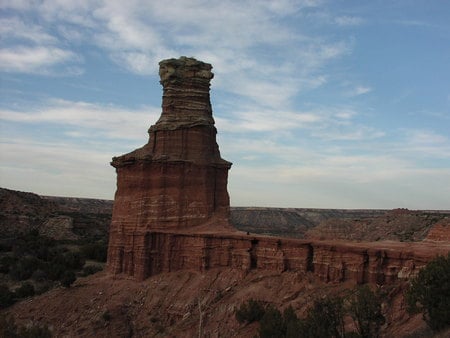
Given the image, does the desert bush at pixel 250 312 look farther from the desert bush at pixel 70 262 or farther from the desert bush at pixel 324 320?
the desert bush at pixel 70 262

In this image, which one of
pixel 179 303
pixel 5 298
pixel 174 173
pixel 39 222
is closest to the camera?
pixel 179 303

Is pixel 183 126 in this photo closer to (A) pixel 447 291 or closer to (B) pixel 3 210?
(A) pixel 447 291

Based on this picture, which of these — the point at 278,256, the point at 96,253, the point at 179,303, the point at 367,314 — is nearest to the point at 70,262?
the point at 96,253

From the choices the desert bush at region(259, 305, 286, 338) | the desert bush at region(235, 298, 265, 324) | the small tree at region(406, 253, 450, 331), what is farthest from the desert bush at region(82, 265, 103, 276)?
the small tree at region(406, 253, 450, 331)

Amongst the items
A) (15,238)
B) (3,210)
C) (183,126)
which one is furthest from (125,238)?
(3,210)

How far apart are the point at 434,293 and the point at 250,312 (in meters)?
9.01

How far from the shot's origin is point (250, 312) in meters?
22.1

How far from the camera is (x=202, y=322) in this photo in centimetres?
2383

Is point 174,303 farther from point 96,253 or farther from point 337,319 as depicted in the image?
point 96,253

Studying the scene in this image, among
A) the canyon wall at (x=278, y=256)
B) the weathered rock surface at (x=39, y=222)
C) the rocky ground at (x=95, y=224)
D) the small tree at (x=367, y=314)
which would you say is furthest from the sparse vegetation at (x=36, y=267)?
the small tree at (x=367, y=314)

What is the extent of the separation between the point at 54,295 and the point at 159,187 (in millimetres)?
9801

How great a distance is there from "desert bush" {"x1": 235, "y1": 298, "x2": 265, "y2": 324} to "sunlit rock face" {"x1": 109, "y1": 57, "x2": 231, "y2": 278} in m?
8.86

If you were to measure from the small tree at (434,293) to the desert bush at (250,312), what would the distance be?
760 centimetres

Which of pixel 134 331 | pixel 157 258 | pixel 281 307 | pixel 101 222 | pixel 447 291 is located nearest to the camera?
pixel 447 291
